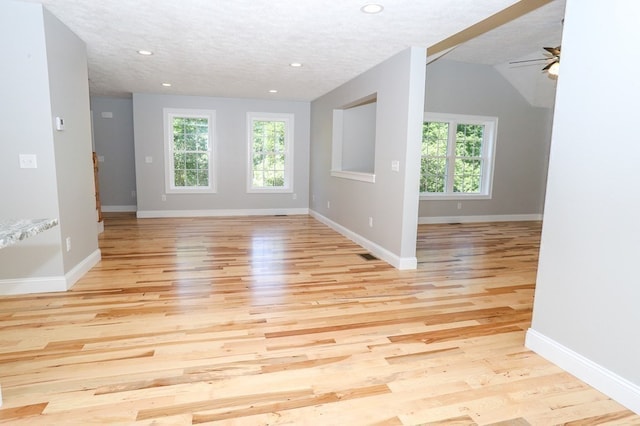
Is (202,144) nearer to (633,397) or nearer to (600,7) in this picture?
(600,7)

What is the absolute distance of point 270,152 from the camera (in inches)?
293

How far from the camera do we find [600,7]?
1.79 metres

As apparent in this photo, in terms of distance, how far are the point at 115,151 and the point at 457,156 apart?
6954mm

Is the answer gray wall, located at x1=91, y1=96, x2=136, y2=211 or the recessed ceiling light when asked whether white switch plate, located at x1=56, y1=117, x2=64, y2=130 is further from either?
gray wall, located at x1=91, y1=96, x2=136, y2=211

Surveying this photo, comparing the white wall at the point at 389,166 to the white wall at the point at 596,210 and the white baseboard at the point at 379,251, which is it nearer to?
the white baseboard at the point at 379,251

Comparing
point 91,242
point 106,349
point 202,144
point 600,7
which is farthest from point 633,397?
point 202,144

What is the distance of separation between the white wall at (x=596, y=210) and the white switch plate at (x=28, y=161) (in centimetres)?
375

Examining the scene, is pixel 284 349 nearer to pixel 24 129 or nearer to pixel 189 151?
pixel 24 129

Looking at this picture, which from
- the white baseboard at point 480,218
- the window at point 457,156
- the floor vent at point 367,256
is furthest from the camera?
the white baseboard at point 480,218

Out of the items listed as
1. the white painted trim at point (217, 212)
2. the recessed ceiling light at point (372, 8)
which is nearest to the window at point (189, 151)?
the white painted trim at point (217, 212)

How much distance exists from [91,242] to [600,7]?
4530 mm

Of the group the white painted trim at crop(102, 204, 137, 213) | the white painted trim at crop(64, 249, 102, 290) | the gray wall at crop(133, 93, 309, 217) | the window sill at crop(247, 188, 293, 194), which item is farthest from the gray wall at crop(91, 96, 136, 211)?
the white painted trim at crop(64, 249, 102, 290)

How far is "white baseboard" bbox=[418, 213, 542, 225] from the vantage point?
681cm

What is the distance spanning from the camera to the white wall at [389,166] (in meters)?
3.65
